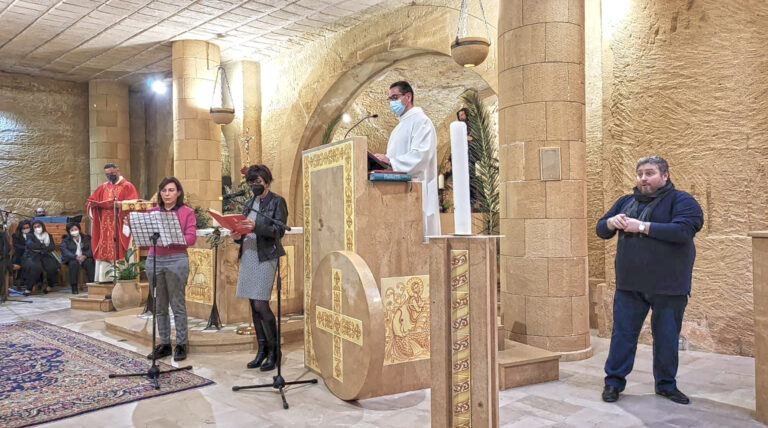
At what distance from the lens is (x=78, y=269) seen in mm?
10266

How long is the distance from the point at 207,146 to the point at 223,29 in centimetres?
195

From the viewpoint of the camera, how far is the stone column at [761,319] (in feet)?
11.1

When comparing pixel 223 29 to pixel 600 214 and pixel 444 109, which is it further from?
pixel 600 214

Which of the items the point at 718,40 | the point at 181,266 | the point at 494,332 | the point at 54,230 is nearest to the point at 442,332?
the point at 494,332

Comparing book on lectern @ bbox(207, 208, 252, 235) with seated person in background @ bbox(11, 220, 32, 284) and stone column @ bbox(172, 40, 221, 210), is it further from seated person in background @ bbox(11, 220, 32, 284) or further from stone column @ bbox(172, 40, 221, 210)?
seated person in background @ bbox(11, 220, 32, 284)

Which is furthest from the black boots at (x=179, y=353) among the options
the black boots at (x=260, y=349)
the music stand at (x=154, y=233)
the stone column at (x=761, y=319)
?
the stone column at (x=761, y=319)

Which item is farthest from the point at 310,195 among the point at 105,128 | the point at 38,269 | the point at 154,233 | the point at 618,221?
the point at 105,128

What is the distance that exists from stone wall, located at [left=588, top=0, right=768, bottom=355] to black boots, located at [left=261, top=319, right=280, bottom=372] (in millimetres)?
3485

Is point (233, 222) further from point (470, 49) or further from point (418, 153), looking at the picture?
point (470, 49)

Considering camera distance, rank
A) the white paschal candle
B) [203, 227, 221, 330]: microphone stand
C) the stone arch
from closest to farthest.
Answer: the white paschal candle, [203, 227, 221, 330]: microphone stand, the stone arch

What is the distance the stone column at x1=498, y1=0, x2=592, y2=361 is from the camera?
16.3 feet

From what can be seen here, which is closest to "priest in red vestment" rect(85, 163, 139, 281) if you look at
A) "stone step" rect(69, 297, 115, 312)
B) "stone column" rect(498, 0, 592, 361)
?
"stone step" rect(69, 297, 115, 312)

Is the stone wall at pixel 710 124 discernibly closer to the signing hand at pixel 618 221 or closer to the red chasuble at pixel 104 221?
the signing hand at pixel 618 221

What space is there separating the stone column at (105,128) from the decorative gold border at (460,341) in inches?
470
